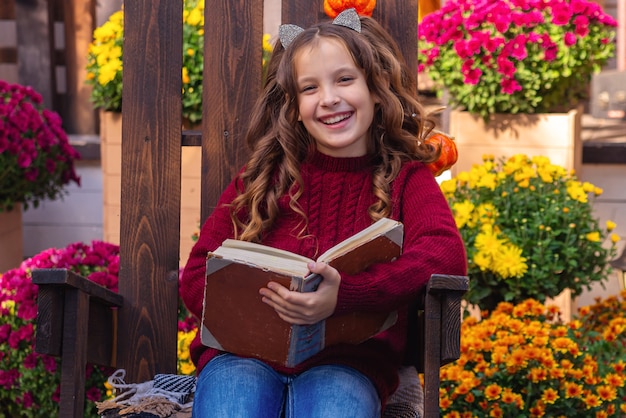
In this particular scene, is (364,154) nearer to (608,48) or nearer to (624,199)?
(608,48)

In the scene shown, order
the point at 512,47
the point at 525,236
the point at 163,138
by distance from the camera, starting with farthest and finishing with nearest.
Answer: the point at 512,47 < the point at 525,236 < the point at 163,138

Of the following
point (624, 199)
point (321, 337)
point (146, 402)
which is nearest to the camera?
point (321, 337)

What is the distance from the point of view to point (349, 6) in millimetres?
2262

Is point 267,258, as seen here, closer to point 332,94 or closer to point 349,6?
point 332,94

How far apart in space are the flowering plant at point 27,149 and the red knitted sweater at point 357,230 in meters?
2.01

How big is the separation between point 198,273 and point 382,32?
634 millimetres

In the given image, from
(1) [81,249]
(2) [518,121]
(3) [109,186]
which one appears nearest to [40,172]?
(3) [109,186]

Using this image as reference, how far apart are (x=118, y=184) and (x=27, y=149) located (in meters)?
0.38

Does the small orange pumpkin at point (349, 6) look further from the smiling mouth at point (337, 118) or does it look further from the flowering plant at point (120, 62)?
the flowering plant at point (120, 62)

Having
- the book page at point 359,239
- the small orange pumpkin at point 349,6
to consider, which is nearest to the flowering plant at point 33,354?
the small orange pumpkin at point 349,6

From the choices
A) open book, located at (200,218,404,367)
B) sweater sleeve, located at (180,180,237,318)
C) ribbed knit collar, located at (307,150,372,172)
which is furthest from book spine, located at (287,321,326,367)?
ribbed knit collar, located at (307,150,372,172)

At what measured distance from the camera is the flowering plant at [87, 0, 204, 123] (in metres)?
3.78

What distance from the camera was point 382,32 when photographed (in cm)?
218

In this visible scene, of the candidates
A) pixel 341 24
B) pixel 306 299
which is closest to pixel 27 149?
pixel 341 24
